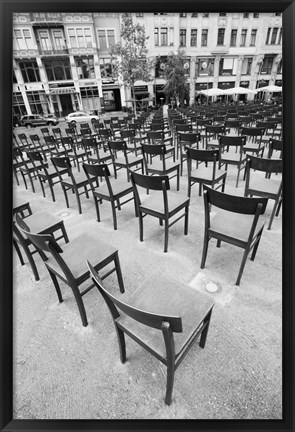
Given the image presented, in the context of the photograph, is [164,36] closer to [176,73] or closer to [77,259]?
[176,73]

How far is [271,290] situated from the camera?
6.10 ft

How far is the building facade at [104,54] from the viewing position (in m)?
21.4

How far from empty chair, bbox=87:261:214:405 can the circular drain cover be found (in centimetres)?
52

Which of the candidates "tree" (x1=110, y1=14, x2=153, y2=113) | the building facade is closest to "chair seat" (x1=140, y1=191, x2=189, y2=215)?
"tree" (x1=110, y1=14, x2=153, y2=113)

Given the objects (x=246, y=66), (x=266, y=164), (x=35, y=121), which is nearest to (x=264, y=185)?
(x=266, y=164)

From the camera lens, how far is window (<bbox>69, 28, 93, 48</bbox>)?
21562 millimetres

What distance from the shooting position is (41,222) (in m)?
2.30

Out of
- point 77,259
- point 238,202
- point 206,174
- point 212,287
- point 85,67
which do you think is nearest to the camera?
point 238,202

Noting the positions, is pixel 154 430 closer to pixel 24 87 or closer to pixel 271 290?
pixel 271 290

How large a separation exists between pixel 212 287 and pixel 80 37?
95.0 feet

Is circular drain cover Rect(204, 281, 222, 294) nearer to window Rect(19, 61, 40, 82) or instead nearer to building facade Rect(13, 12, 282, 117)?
building facade Rect(13, 12, 282, 117)

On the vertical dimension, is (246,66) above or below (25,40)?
below

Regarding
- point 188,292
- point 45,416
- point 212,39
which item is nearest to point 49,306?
point 45,416

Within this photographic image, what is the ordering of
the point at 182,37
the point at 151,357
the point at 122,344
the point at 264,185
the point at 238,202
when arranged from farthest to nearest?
the point at 182,37
the point at 264,185
the point at 238,202
the point at 151,357
the point at 122,344
